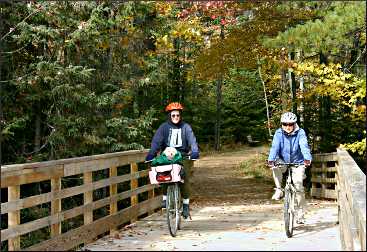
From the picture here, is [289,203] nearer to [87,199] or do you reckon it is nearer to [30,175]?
Answer: [87,199]

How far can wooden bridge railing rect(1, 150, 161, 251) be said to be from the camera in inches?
234

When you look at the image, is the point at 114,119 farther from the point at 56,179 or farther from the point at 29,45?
the point at 56,179

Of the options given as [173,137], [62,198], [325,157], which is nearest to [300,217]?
[173,137]

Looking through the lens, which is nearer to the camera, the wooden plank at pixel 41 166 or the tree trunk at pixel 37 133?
the wooden plank at pixel 41 166

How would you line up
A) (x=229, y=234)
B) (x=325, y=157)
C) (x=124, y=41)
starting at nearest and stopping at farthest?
(x=229, y=234), (x=124, y=41), (x=325, y=157)

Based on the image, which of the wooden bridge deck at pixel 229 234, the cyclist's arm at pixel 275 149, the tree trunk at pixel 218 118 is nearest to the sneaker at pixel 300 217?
the wooden bridge deck at pixel 229 234

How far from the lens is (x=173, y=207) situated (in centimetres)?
845

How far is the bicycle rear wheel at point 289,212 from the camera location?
7.81 metres

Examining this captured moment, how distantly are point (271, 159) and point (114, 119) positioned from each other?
15.6ft

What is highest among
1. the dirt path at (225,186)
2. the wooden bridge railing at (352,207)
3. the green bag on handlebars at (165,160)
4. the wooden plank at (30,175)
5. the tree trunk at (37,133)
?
the tree trunk at (37,133)

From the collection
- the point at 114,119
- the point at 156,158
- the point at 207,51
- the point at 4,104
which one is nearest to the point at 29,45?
the point at 4,104

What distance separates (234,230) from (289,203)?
3.26 feet

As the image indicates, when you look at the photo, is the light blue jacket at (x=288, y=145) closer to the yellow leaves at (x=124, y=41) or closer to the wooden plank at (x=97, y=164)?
the wooden plank at (x=97, y=164)

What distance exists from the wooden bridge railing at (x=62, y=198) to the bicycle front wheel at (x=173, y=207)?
879mm
